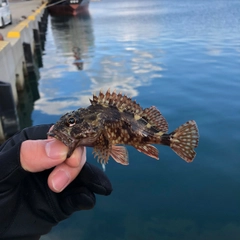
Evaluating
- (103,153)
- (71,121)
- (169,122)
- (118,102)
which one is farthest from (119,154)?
(169,122)

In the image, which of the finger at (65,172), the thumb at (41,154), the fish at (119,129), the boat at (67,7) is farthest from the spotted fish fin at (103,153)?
the boat at (67,7)

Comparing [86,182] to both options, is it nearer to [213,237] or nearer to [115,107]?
[115,107]

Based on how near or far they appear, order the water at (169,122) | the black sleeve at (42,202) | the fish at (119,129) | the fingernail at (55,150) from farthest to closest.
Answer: the water at (169,122) → the black sleeve at (42,202) → the fish at (119,129) → the fingernail at (55,150)

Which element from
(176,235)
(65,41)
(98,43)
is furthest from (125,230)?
(65,41)

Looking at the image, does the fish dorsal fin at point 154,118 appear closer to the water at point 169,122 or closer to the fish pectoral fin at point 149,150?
the fish pectoral fin at point 149,150

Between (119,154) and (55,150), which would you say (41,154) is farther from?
(119,154)

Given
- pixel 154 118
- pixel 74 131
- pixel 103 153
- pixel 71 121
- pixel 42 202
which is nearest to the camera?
pixel 74 131
